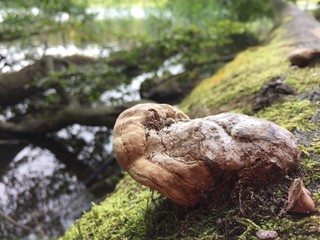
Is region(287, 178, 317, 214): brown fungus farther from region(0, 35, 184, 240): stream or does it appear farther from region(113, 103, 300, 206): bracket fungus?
region(0, 35, 184, 240): stream

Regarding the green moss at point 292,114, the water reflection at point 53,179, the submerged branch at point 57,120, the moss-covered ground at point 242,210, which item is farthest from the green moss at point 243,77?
the water reflection at point 53,179

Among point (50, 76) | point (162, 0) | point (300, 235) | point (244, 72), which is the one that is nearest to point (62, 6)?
point (50, 76)

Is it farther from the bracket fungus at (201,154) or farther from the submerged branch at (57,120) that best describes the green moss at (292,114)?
the submerged branch at (57,120)

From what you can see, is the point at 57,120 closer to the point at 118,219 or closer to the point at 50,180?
the point at 50,180

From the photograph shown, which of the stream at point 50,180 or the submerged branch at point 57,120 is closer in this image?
the stream at point 50,180

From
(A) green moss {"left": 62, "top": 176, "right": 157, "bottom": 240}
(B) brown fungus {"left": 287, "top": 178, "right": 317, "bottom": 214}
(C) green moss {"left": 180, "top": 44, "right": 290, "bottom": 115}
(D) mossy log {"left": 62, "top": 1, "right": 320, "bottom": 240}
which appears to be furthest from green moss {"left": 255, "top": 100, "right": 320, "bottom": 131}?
(A) green moss {"left": 62, "top": 176, "right": 157, "bottom": 240}

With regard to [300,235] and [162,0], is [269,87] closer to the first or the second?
[300,235]

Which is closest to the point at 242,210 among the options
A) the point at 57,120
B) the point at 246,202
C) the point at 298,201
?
the point at 246,202
